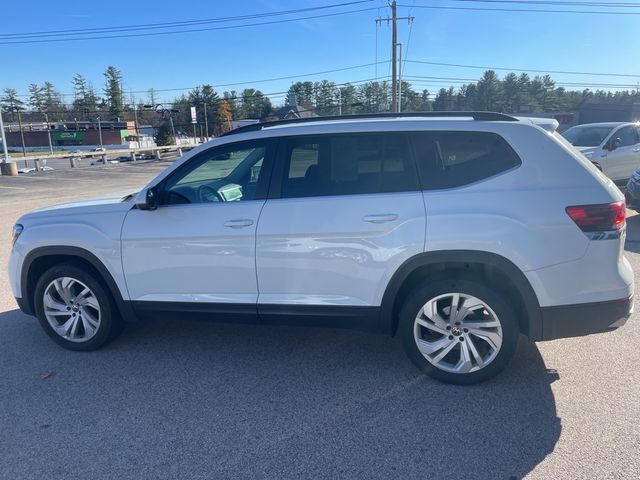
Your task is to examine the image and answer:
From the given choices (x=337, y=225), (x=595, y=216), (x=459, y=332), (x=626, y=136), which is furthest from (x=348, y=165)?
(x=626, y=136)

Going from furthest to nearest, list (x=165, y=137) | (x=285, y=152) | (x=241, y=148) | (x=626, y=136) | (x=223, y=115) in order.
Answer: (x=223, y=115), (x=165, y=137), (x=626, y=136), (x=241, y=148), (x=285, y=152)

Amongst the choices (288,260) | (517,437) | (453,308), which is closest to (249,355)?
(288,260)

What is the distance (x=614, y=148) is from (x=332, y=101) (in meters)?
84.6

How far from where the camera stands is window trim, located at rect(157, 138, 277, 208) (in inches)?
144

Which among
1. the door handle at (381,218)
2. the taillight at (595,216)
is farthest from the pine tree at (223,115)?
the taillight at (595,216)

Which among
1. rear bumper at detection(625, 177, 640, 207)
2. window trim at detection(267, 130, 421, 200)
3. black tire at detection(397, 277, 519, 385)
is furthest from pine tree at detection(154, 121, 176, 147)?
black tire at detection(397, 277, 519, 385)

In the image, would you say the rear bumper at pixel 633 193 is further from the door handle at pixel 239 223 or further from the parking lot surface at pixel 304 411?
the door handle at pixel 239 223

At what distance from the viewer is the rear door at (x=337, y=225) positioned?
3.32 metres

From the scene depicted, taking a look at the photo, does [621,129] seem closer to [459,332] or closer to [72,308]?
[459,332]

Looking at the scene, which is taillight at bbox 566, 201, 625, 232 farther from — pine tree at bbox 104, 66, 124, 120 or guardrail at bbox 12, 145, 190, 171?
pine tree at bbox 104, 66, 124, 120

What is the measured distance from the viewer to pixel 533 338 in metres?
3.29

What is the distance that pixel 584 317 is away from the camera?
3.19 meters

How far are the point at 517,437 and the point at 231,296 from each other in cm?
216

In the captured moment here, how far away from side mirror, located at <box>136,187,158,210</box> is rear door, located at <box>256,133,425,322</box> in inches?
35.4
